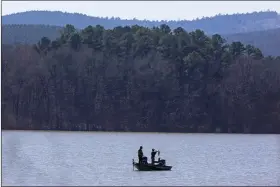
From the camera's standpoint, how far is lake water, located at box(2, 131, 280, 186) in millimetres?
41950

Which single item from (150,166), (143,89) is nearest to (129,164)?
(150,166)

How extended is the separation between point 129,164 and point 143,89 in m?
59.4

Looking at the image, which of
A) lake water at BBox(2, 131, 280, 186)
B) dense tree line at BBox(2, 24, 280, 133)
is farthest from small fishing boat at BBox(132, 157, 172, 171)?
dense tree line at BBox(2, 24, 280, 133)

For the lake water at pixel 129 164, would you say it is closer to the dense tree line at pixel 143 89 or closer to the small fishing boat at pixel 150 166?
the small fishing boat at pixel 150 166

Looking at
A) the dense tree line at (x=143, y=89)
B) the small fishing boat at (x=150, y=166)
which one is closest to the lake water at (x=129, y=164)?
the small fishing boat at (x=150, y=166)

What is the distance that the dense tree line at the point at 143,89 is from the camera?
110750mm

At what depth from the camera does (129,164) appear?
53781 millimetres

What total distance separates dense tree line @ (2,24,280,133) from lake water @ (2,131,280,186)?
25705mm

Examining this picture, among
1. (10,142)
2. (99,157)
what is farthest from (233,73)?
(99,157)

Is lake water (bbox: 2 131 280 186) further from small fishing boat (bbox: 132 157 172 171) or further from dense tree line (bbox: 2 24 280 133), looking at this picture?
dense tree line (bbox: 2 24 280 133)

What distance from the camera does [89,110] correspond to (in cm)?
11369

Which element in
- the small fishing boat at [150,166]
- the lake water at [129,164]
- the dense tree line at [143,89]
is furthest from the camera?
the dense tree line at [143,89]

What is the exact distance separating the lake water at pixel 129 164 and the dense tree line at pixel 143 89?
25.7m

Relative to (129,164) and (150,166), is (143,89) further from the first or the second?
(150,166)
